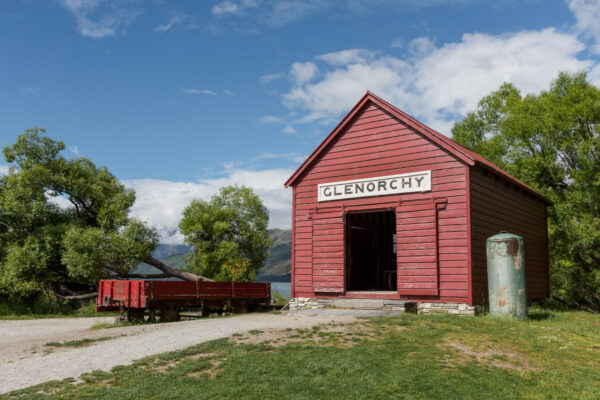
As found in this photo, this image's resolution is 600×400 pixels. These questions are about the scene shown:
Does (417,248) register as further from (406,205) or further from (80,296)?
(80,296)

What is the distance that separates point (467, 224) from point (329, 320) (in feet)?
17.8

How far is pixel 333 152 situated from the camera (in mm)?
19703

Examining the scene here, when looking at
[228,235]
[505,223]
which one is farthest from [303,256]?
[228,235]

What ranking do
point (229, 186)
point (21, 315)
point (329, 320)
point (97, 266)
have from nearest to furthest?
point (329, 320)
point (21, 315)
point (97, 266)
point (229, 186)

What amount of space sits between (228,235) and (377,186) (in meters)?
22.9

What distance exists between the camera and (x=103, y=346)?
12.3 m

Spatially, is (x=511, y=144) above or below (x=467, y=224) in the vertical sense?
above

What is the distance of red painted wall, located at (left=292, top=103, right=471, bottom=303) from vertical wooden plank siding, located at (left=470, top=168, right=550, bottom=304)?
0.61m

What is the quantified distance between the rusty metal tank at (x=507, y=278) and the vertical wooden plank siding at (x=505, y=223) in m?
0.71

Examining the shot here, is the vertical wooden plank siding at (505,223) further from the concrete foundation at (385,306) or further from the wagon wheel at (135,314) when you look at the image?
the wagon wheel at (135,314)

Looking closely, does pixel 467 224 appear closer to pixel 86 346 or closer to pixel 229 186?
pixel 86 346

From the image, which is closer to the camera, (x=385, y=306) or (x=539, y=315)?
(x=385, y=306)

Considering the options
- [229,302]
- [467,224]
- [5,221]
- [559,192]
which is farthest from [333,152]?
[5,221]

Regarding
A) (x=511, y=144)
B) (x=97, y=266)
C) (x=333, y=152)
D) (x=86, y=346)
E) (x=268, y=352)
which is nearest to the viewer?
(x=268, y=352)
